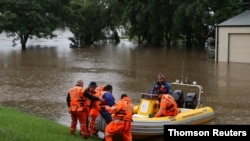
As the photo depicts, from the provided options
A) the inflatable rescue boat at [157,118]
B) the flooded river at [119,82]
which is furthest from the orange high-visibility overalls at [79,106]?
the flooded river at [119,82]

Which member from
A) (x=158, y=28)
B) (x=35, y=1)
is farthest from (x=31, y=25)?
(x=158, y=28)

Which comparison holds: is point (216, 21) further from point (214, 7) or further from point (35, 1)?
point (35, 1)

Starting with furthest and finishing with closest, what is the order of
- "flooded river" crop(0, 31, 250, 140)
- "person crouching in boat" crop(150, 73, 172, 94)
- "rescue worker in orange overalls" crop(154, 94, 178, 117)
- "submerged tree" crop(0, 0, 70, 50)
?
"submerged tree" crop(0, 0, 70, 50) < "flooded river" crop(0, 31, 250, 140) < "person crouching in boat" crop(150, 73, 172, 94) < "rescue worker in orange overalls" crop(154, 94, 178, 117)

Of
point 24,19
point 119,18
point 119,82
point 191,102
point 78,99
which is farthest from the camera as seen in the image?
point 119,18

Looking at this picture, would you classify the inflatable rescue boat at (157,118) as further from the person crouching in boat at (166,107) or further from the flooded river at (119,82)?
the flooded river at (119,82)

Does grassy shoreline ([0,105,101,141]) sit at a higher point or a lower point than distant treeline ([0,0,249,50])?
lower

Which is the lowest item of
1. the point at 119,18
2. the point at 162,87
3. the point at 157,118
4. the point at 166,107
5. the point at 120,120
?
the point at 157,118

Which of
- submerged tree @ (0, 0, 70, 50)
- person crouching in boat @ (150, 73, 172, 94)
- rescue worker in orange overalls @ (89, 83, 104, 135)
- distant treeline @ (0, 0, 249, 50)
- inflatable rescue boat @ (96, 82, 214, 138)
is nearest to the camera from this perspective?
rescue worker in orange overalls @ (89, 83, 104, 135)

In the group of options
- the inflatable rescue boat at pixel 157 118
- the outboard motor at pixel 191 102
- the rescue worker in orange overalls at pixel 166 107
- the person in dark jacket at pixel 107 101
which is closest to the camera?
the person in dark jacket at pixel 107 101

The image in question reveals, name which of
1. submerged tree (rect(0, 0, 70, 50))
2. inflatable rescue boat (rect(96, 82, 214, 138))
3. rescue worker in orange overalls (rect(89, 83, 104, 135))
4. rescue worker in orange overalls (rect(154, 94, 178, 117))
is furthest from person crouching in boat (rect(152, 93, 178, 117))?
submerged tree (rect(0, 0, 70, 50))

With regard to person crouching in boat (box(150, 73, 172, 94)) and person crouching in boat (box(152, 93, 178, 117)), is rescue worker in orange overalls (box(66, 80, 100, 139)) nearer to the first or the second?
person crouching in boat (box(152, 93, 178, 117))

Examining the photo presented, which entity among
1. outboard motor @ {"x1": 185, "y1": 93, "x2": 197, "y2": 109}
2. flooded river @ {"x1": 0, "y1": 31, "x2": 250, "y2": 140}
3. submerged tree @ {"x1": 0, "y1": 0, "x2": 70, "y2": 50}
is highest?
submerged tree @ {"x1": 0, "y1": 0, "x2": 70, "y2": 50}

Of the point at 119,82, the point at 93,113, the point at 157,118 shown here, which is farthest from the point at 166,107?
the point at 119,82

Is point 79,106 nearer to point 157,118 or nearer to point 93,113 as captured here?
point 93,113
